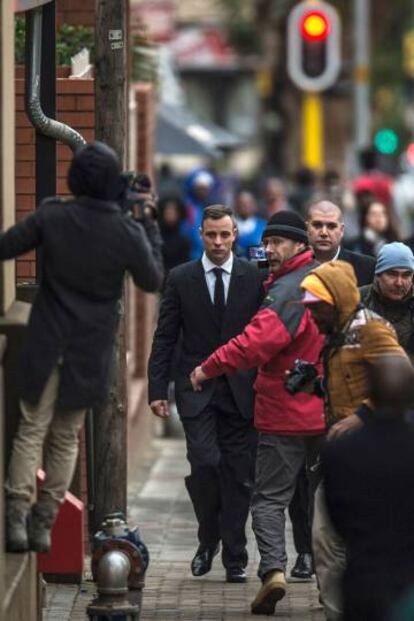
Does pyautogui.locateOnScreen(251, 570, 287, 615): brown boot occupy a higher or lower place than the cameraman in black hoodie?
lower

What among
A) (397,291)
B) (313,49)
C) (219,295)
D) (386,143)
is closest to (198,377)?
(219,295)

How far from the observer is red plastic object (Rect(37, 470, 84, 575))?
10609 mm

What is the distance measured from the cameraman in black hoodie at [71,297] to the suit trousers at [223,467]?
2.74m

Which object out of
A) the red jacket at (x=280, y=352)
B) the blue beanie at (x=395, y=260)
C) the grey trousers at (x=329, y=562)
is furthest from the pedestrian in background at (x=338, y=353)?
the red jacket at (x=280, y=352)

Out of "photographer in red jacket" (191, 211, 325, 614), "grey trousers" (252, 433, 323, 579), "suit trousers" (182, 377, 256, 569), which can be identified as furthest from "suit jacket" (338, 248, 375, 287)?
"grey trousers" (252, 433, 323, 579)

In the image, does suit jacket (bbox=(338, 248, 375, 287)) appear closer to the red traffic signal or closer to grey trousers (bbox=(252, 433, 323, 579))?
grey trousers (bbox=(252, 433, 323, 579))

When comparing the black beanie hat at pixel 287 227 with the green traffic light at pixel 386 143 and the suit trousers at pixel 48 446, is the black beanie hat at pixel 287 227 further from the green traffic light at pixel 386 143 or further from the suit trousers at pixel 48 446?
the green traffic light at pixel 386 143

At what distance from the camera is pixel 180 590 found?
11281mm

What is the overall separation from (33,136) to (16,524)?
3.75m

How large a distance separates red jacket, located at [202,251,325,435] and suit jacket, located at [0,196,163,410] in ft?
6.38

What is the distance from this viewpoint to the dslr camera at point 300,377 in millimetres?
9641

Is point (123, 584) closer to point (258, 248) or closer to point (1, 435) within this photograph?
point (1, 435)

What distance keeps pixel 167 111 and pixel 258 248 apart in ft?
42.8

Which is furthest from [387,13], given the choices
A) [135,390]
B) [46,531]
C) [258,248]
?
[46,531]
